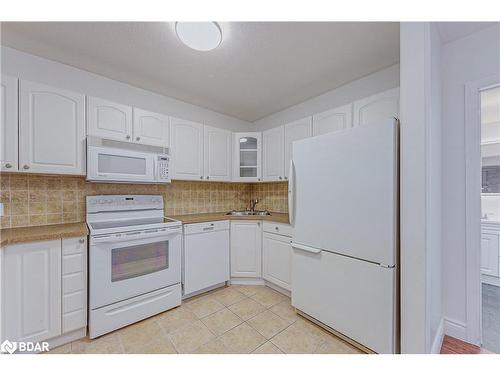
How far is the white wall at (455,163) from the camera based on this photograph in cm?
158

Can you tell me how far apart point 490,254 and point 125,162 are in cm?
442

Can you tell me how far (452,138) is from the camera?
1.64 m

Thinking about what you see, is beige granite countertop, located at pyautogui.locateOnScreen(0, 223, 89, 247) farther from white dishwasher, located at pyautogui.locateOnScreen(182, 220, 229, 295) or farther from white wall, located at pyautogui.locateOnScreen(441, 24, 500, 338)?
white wall, located at pyautogui.locateOnScreen(441, 24, 500, 338)

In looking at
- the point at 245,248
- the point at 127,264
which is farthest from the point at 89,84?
the point at 245,248

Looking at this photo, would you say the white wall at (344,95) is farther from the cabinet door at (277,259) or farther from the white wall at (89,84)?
the cabinet door at (277,259)

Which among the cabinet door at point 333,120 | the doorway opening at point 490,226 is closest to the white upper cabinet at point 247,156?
the cabinet door at point 333,120

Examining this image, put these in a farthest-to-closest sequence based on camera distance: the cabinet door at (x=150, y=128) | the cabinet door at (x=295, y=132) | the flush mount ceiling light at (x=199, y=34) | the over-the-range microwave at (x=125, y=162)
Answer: the cabinet door at (x=295, y=132) < the cabinet door at (x=150, y=128) < the over-the-range microwave at (x=125, y=162) < the flush mount ceiling light at (x=199, y=34)

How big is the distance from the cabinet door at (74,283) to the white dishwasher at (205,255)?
2.68ft

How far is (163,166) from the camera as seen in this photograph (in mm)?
2172

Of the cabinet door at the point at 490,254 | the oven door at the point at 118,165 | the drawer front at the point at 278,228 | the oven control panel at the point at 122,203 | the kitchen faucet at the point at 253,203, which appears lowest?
the cabinet door at the point at 490,254

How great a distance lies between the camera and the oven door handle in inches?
63.0

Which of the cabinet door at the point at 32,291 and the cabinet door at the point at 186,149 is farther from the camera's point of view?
the cabinet door at the point at 186,149

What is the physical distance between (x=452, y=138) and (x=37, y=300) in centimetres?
333

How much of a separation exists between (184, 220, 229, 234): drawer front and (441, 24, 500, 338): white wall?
6.78 ft
